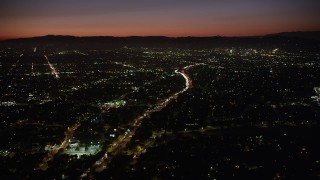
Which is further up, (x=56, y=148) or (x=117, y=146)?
(x=117, y=146)

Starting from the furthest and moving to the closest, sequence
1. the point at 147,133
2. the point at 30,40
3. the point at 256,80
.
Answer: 1. the point at 30,40
2. the point at 256,80
3. the point at 147,133

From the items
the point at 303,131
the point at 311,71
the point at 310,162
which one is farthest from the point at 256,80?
the point at 310,162

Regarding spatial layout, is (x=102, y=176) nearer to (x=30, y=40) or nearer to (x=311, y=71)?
(x=311, y=71)

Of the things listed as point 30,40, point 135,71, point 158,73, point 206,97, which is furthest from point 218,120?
point 30,40

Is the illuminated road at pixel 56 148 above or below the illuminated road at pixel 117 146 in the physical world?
below

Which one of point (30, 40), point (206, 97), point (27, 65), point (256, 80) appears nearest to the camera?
point (206, 97)

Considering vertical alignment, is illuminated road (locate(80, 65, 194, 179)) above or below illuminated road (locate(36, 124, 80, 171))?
above

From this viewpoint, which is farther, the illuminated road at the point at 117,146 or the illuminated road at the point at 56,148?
the illuminated road at the point at 56,148

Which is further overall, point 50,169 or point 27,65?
point 27,65

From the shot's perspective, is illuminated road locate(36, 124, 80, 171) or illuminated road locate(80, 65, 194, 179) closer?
illuminated road locate(80, 65, 194, 179)

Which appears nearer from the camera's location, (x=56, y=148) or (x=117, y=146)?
(x=117, y=146)
